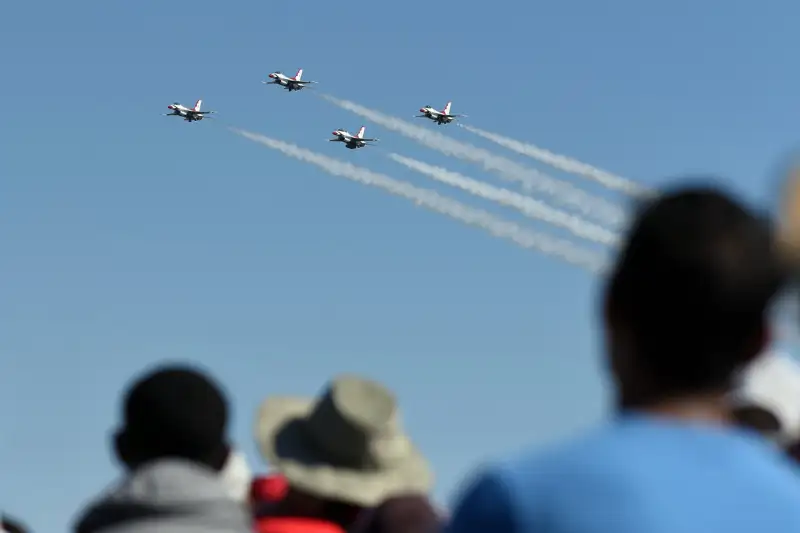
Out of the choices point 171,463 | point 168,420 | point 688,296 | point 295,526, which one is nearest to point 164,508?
point 171,463

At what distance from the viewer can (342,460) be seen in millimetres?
10062

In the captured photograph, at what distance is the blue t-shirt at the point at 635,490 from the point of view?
4266 mm

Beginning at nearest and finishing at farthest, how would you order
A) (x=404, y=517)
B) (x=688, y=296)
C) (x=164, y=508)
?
(x=688, y=296) < (x=164, y=508) < (x=404, y=517)

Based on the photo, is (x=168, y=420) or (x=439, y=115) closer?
(x=168, y=420)

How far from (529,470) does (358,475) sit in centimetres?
589

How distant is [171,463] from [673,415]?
13.2 ft

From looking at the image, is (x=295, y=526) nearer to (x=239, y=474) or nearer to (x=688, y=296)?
(x=239, y=474)

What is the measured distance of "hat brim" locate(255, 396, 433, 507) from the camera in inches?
389

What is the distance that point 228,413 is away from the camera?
27.7ft

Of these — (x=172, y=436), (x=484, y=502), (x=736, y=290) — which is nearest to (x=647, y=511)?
(x=484, y=502)

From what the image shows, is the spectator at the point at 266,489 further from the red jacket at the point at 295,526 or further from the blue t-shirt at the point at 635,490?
the blue t-shirt at the point at 635,490

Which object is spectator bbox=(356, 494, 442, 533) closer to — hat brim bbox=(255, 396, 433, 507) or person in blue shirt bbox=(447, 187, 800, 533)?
hat brim bbox=(255, 396, 433, 507)

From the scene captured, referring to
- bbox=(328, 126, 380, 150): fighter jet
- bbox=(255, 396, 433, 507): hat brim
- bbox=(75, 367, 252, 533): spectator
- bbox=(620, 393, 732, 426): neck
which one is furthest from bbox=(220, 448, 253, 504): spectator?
bbox=(328, 126, 380, 150): fighter jet

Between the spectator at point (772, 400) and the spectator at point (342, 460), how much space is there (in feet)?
8.19
